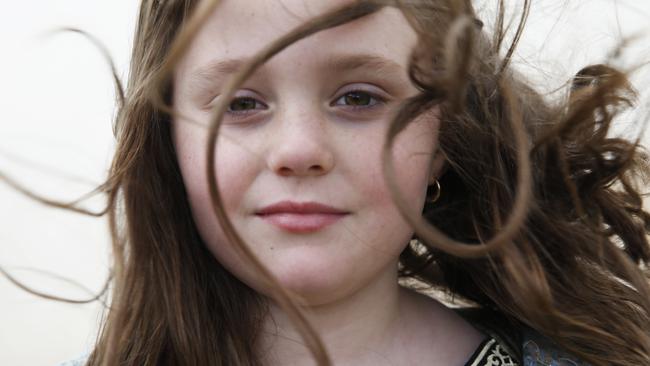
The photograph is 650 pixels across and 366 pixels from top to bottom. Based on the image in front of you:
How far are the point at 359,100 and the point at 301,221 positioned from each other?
0.17 m

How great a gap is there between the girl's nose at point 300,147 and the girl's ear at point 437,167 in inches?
8.6

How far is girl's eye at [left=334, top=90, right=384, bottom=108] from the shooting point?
46.7 inches

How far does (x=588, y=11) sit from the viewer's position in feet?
4.76

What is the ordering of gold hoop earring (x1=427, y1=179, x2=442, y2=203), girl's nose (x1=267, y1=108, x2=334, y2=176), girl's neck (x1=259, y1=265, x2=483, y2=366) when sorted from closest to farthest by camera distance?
girl's nose (x1=267, y1=108, x2=334, y2=176), girl's neck (x1=259, y1=265, x2=483, y2=366), gold hoop earring (x1=427, y1=179, x2=442, y2=203)

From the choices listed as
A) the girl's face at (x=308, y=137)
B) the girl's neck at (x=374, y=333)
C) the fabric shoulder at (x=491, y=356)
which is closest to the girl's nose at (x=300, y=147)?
the girl's face at (x=308, y=137)

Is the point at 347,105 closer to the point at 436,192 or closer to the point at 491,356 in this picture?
the point at 436,192

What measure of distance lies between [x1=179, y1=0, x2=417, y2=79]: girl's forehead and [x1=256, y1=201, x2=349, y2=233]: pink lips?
0.18 meters

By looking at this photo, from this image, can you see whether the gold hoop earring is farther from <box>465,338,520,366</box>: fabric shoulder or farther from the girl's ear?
<box>465,338,520,366</box>: fabric shoulder

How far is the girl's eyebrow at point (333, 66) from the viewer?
3.77 ft

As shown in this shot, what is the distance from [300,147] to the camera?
3.65 feet

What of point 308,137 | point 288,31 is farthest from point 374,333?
point 288,31

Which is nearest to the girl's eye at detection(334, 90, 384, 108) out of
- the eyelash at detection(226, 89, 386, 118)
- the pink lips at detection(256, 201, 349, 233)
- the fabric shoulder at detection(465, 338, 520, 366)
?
the eyelash at detection(226, 89, 386, 118)

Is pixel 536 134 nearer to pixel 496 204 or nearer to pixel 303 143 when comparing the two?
pixel 496 204

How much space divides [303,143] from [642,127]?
498mm
